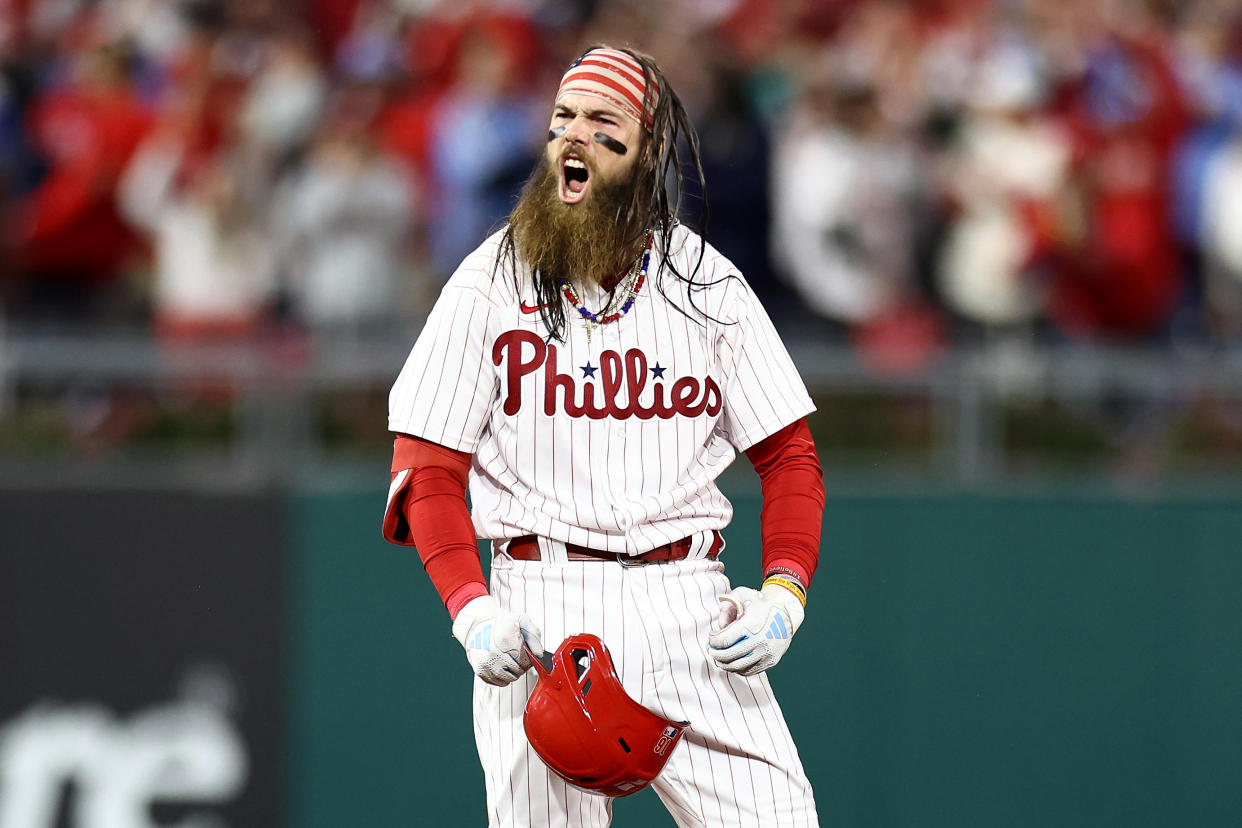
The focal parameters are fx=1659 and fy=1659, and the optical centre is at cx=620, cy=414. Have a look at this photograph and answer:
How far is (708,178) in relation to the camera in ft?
19.7

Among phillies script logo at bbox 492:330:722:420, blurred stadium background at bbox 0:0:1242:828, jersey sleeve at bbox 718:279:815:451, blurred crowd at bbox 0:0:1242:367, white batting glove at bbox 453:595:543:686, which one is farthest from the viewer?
blurred crowd at bbox 0:0:1242:367

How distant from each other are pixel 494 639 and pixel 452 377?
0.48 metres

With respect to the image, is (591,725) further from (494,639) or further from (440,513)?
(440,513)

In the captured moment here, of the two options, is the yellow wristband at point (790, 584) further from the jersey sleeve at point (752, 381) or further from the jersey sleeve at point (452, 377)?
the jersey sleeve at point (452, 377)

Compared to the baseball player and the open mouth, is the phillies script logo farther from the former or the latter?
the open mouth

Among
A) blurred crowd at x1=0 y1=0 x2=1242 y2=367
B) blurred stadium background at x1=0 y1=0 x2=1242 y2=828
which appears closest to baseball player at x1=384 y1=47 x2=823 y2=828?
blurred stadium background at x1=0 y1=0 x2=1242 y2=828

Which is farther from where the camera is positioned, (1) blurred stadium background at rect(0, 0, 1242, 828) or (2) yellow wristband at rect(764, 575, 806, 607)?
(1) blurred stadium background at rect(0, 0, 1242, 828)

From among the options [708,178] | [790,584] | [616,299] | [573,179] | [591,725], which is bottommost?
[591,725]

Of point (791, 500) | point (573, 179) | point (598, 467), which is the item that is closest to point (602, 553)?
point (598, 467)

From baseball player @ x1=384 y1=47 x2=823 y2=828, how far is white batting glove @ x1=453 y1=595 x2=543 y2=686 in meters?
0.10

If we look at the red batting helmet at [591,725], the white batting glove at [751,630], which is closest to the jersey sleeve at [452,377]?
the red batting helmet at [591,725]

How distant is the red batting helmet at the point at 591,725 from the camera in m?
2.82

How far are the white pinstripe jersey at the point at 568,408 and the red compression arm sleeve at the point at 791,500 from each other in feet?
0.44

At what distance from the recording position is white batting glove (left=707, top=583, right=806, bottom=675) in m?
2.88
